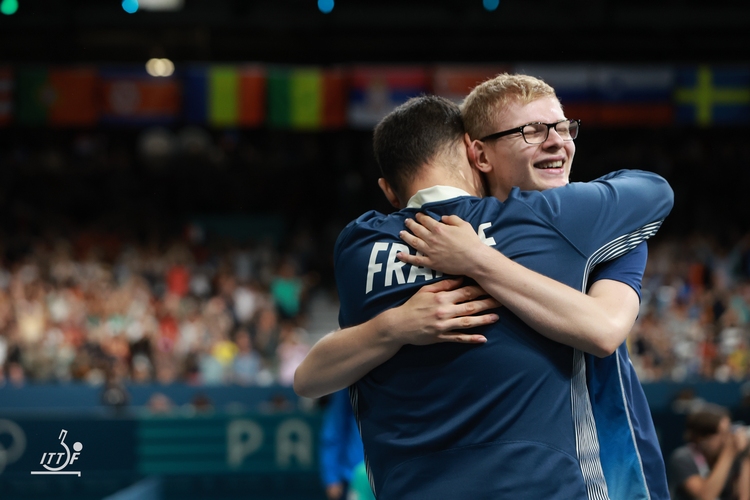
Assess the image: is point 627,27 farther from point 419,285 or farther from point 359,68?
point 419,285

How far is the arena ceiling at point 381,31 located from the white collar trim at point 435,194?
16905mm

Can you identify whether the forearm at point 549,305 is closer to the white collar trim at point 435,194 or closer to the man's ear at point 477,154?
the white collar trim at point 435,194

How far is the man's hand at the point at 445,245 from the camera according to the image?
2.02 metres

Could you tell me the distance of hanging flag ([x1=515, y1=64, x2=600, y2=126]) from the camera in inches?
677

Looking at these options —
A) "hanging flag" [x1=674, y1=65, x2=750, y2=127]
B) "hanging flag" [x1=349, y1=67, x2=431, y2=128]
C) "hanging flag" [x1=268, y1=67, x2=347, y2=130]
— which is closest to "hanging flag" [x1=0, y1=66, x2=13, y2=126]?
"hanging flag" [x1=268, y1=67, x2=347, y2=130]

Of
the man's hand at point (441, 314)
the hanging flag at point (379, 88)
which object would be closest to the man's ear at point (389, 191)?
the man's hand at point (441, 314)

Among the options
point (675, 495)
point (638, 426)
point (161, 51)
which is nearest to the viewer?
point (638, 426)

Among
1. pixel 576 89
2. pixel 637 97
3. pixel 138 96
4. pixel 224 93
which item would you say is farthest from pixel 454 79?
pixel 138 96

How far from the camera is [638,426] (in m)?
2.14

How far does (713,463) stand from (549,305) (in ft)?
14.6

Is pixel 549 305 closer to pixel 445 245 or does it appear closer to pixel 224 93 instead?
pixel 445 245

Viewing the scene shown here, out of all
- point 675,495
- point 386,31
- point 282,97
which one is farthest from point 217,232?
point 675,495

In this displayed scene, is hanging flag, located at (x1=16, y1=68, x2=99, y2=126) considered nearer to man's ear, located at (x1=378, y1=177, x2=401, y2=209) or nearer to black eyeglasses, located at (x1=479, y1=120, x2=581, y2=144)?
man's ear, located at (x1=378, y1=177, x2=401, y2=209)

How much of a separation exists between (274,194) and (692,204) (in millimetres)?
9227
